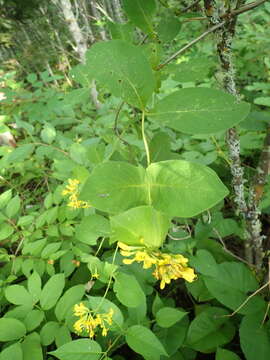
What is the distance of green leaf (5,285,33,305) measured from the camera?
3.04 feet

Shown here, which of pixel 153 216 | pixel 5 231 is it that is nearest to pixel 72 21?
pixel 5 231

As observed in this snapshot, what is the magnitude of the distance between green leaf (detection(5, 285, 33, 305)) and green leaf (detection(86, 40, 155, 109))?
0.85 meters

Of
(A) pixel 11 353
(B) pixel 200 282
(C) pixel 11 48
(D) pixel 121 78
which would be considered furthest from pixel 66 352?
(C) pixel 11 48

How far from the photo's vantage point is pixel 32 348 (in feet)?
2.67

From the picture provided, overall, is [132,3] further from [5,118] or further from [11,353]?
[5,118]

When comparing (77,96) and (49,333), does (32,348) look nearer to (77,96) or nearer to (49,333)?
(49,333)

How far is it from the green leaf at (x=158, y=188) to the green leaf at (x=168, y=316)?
0.64m

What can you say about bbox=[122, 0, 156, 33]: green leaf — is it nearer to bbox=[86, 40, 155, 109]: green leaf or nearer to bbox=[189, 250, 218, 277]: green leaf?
bbox=[86, 40, 155, 109]: green leaf

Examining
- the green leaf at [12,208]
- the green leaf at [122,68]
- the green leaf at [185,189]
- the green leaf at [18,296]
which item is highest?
the green leaf at [122,68]

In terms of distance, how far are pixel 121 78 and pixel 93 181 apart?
0.16 m

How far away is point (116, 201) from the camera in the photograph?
1.16 ft

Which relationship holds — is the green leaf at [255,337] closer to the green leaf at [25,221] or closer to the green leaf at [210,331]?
the green leaf at [210,331]

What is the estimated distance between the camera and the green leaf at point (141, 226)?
326 mm

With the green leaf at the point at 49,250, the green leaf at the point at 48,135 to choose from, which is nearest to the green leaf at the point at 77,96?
the green leaf at the point at 49,250
